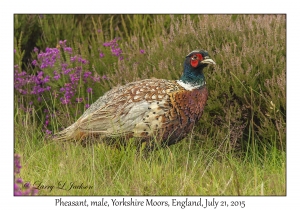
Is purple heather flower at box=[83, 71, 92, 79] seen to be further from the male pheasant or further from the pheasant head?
the pheasant head

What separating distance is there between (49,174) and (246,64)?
6.67ft

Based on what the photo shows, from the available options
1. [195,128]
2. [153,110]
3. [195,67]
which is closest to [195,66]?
[195,67]

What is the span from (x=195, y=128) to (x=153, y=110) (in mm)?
905

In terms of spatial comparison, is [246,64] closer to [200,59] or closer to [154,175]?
[200,59]

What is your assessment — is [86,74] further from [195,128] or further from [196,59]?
[196,59]

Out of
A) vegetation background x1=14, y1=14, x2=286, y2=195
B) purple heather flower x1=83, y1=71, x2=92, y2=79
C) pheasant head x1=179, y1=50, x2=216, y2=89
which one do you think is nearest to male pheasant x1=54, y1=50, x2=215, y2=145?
pheasant head x1=179, y1=50, x2=216, y2=89

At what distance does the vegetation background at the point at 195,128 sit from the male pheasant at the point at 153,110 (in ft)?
0.45

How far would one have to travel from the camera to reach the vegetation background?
4.12 metres

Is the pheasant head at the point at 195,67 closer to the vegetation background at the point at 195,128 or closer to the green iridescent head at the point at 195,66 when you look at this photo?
the green iridescent head at the point at 195,66

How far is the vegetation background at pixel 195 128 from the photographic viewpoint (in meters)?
4.12

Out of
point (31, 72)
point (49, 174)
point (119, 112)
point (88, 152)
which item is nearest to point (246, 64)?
point (119, 112)

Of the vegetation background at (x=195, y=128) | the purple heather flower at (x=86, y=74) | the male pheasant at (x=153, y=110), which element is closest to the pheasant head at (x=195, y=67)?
the male pheasant at (x=153, y=110)

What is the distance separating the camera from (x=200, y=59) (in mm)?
4664

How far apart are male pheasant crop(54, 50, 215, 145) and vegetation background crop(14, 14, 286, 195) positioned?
0.14 meters
